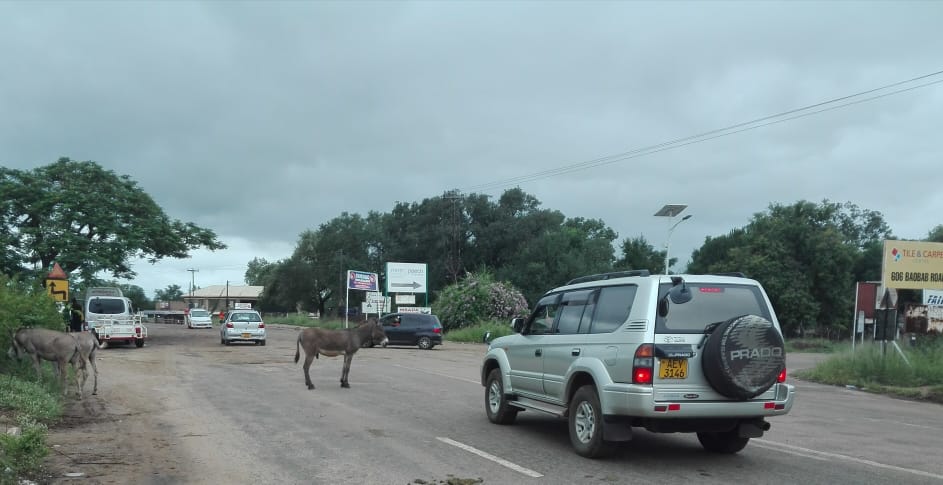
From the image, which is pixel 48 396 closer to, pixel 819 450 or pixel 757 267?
pixel 819 450

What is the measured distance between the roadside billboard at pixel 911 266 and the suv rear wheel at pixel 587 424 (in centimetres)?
1856

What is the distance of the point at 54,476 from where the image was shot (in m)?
7.46

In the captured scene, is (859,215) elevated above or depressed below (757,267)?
above

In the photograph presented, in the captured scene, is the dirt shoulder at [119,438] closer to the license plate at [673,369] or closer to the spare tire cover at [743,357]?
the license plate at [673,369]

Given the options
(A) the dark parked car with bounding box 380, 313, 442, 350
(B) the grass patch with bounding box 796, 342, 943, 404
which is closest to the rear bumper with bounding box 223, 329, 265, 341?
(A) the dark parked car with bounding box 380, 313, 442, 350

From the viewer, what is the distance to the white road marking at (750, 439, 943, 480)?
8.18 metres

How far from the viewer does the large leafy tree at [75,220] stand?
37.2m

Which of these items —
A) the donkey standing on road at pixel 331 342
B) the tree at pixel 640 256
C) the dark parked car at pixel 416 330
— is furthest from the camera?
the tree at pixel 640 256

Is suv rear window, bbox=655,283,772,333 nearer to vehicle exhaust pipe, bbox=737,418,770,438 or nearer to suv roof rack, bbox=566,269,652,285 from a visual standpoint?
suv roof rack, bbox=566,269,652,285

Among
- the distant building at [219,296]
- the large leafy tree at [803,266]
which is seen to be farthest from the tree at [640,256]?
the distant building at [219,296]

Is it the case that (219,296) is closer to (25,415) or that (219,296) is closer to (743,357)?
(25,415)

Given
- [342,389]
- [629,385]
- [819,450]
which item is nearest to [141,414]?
[342,389]

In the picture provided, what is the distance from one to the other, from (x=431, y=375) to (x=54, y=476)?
12.8 metres

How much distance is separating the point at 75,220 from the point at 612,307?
3646 centimetres
